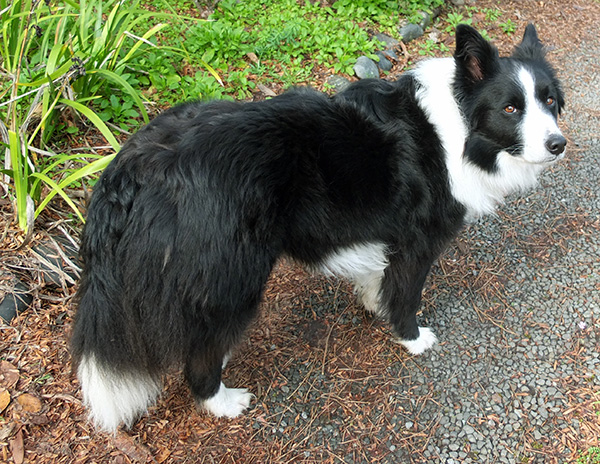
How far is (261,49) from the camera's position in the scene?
4.20 meters

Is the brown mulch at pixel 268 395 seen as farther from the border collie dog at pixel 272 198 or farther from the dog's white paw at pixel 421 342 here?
the border collie dog at pixel 272 198

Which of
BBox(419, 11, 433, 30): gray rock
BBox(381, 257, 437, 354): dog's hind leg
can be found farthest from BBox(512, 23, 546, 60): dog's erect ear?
BBox(419, 11, 433, 30): gray rock

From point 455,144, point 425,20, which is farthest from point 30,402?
point 425,20

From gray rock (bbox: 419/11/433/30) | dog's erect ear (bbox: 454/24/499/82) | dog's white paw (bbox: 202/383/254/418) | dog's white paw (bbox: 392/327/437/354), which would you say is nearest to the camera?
dog's erect ear (bbox: 454/24/499/82)

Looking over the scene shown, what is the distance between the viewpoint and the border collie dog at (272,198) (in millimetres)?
1709

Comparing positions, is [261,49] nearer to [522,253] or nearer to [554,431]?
[522,253]

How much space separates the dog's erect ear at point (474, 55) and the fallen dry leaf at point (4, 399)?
262 cm

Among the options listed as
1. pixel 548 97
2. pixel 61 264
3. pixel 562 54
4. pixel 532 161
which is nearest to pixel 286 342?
pixel 61 264

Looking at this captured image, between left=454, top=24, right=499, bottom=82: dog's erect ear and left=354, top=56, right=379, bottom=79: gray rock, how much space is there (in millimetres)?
2116

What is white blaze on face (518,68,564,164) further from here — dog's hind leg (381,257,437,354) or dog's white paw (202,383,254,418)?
dog's white paw (202,383,254,418)

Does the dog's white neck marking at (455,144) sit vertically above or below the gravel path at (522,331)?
above

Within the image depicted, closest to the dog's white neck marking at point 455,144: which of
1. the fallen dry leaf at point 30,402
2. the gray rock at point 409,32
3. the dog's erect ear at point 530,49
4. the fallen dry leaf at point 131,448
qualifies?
the dog's erect ear at point 530,49

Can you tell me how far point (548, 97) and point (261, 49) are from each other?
8.92 feet

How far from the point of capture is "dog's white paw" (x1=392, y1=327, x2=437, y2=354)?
2670mm
